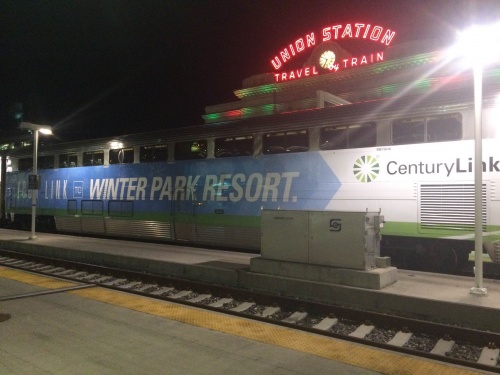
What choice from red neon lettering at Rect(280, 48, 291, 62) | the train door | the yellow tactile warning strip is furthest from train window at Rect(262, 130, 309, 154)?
red neon lettering at Rect(280, 48, 291, 62)

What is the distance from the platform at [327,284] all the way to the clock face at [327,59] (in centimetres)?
1707

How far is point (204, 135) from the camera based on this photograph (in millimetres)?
12938

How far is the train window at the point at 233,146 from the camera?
1198 centimetres

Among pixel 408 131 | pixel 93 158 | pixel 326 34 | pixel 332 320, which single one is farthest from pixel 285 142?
pixel 326 34

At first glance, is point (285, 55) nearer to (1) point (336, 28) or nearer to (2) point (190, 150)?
(1) point (336, 28)

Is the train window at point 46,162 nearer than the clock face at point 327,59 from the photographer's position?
Yes

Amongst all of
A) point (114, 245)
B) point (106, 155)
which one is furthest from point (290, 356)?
point (106, 155)

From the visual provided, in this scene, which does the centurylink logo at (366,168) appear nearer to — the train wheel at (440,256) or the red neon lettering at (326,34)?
the train wheel at (440,256)

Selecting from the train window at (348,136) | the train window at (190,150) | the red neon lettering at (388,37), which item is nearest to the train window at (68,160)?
the train window at (190,150)

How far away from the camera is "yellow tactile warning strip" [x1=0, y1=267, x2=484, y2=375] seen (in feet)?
16.1

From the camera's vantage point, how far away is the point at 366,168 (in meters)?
9.76

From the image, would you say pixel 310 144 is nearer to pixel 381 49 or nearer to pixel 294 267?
pixel 294 267

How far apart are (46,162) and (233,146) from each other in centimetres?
1072

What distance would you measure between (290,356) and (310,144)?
21.0ft
